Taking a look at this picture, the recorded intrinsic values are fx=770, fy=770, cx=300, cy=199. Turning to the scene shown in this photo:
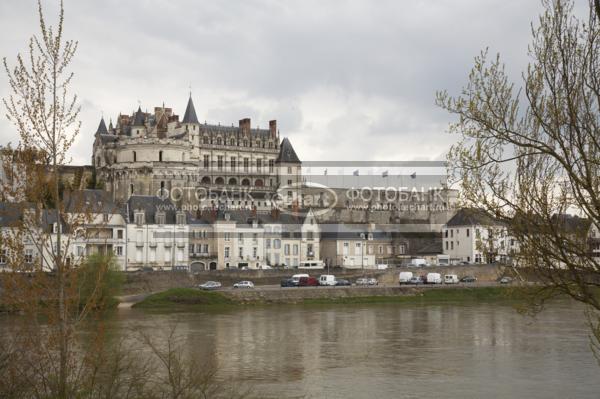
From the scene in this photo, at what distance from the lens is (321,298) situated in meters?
44.9

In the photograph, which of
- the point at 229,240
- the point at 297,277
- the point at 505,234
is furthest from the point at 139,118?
the point at 505,234

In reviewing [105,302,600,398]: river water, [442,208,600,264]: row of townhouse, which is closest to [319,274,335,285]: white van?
[105,302,600,398]: river water

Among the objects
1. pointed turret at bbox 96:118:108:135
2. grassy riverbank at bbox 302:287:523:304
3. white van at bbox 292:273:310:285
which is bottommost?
grassy riverbank at bbox 302:287:523:304

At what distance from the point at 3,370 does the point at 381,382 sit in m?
9.53

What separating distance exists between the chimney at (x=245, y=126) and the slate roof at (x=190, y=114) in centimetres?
747

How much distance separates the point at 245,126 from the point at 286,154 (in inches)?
244

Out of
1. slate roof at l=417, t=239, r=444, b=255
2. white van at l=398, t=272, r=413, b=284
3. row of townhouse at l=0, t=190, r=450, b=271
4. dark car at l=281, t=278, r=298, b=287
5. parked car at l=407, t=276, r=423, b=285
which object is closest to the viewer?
dark car at l=281, t=278, r=298, b=287

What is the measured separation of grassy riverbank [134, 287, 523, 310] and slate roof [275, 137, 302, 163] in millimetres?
48046

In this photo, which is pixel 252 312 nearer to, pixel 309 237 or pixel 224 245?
pixel 224 245

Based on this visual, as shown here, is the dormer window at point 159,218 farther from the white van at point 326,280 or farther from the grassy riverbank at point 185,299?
the white van at point 326,280

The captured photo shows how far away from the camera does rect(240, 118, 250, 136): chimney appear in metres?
94.8

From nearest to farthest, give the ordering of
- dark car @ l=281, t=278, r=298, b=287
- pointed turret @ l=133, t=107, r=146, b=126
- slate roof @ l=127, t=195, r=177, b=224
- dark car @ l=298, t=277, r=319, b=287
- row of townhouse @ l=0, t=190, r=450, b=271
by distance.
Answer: dark car @ l=281, t=278, r=298, b=287 < dark car @ l=298, t=277, r=319, b=287 < row of townhouse @ l=0, t=190, r=450, b=271 < slate roof @ l=127, t=195, r=177, b=224 < pointed turret @ l=133, t=107, r=146, b=126

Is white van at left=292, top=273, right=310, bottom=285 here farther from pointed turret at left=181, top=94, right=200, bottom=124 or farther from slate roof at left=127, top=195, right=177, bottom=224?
pointed turret at left=181, top=94, right=200, bottom=124

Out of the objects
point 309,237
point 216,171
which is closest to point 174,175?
point 216,171
